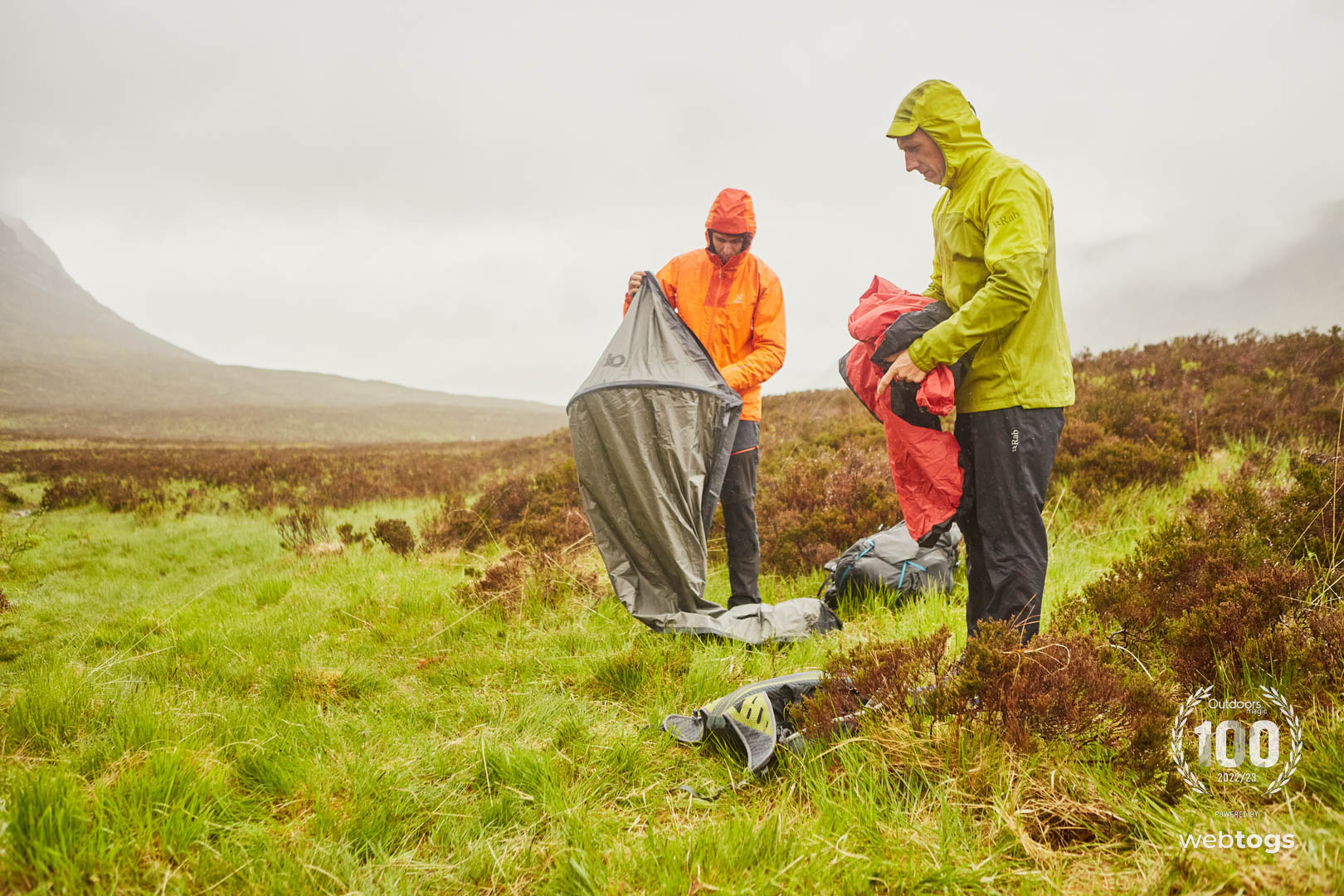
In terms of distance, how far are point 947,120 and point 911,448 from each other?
138 centimetres

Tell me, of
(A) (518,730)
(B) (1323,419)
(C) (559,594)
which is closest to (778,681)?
(A) (518,730)

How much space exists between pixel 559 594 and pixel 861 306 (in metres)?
2.95

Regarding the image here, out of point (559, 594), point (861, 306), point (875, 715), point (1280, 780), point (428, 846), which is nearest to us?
point (1280, 780)

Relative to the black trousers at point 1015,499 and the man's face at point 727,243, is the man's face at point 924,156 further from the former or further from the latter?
the man's face at point 727,243

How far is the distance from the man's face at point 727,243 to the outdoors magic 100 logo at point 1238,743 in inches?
121

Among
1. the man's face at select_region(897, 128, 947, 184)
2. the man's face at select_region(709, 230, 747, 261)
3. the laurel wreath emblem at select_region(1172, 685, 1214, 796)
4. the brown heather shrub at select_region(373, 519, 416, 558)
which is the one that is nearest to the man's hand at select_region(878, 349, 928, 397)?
the man's face at select_region(897, 128, 947, 184)

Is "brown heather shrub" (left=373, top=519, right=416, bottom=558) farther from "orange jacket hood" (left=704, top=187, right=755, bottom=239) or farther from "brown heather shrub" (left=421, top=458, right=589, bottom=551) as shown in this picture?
"orange jacket hood" (left=704, top=187, right=755, bottom=239)

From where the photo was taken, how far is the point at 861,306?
3.09 meters

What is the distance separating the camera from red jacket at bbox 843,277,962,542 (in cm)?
276

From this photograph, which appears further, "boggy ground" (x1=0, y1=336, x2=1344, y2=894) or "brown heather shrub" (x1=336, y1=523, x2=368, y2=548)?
"brown heather shrub" (x1=336, y1=523, x2=368, y2=548)

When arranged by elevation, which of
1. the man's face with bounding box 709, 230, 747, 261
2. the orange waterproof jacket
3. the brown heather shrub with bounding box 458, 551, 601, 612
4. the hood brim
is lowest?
the brown heather shrub with bounding box 458, 551, 601, 612

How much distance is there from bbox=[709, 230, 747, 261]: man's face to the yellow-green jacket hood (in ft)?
4.55

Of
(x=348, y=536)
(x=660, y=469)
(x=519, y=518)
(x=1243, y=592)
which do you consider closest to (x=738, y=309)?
(x=660, y=469)

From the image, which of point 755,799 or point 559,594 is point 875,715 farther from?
point 559,594
